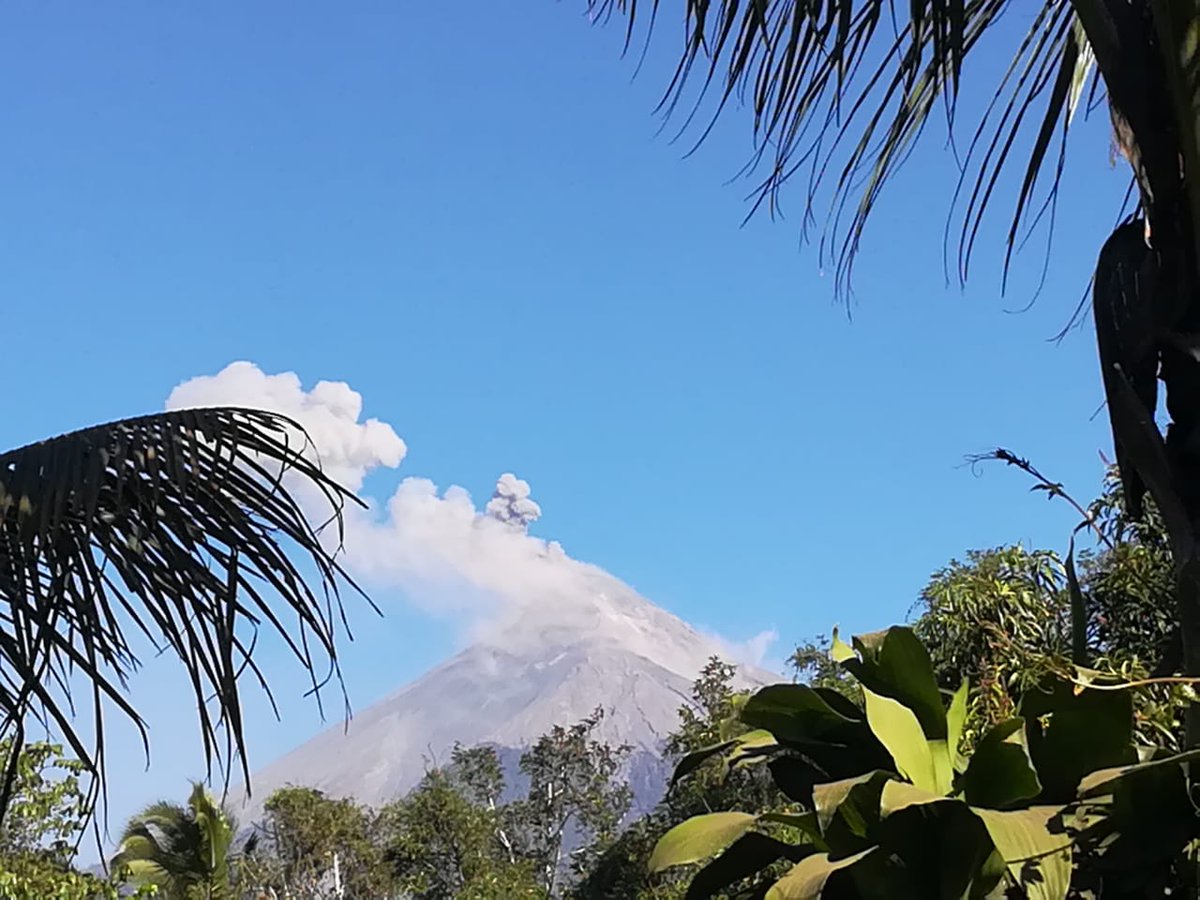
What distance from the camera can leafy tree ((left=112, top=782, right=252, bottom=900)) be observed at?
48.8 ft

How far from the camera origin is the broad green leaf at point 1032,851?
1.54m

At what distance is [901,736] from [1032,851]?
0.27 meters

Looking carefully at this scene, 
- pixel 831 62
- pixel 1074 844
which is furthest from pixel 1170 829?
pixel 831 62

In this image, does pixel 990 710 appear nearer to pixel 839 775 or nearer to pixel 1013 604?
pixel 839 775

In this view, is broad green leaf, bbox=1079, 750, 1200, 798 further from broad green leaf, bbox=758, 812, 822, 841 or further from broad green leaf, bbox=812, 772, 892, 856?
broad green leaf, bbox=758, 812, 822, 841

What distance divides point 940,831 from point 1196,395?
63cm

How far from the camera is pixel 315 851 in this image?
2248 centimetres

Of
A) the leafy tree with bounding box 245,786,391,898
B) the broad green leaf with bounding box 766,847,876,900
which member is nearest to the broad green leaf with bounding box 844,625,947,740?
the broad green leaf with bounding box 766,847,876,900

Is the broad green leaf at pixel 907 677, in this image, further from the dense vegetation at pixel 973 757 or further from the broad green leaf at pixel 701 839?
the broad green leaf at pixel 701 839

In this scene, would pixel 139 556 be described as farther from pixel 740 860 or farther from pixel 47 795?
pixel 47 795

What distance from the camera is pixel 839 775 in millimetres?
1985

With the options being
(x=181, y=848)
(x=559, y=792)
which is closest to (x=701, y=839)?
(x=181, y=848)

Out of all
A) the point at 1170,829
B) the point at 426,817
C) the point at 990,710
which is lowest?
the point at 1170,829

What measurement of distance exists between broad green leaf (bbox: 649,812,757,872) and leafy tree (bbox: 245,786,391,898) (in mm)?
21536
